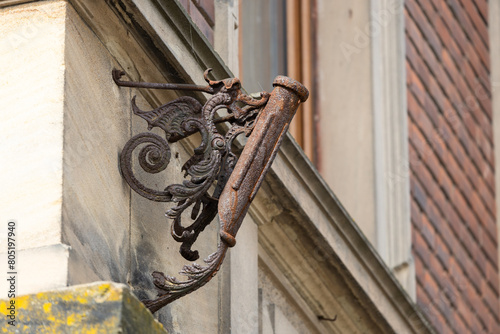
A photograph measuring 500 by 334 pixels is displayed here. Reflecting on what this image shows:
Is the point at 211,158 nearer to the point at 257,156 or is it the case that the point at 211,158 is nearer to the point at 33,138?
the point at 257,156

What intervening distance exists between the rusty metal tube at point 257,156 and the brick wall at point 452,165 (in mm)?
2726

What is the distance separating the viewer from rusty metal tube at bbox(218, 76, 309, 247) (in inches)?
123

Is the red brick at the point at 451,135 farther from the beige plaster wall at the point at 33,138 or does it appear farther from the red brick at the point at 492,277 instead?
the beige plaster wall at the point at 33,138

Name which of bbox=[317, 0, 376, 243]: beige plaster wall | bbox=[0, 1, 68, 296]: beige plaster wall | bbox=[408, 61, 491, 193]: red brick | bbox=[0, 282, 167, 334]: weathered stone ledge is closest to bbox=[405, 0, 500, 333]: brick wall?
bbox=[408, 61, 491, 193]: red brick

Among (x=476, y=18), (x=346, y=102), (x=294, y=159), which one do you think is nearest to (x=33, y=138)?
(x=294, y=159)

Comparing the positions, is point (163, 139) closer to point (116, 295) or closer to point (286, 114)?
point (286, 114)

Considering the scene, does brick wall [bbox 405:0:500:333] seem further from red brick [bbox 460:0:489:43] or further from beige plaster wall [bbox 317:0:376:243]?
beige plaster wall [bbox 317:0:376:243]

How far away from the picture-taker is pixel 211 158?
3.22m

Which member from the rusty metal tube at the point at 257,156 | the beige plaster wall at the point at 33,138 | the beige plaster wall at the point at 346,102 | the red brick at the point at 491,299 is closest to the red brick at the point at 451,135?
the beige plaster wall at the point at 346,102

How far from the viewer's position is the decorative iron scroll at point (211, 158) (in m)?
3.14

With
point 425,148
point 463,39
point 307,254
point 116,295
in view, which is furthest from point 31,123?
point 463,39

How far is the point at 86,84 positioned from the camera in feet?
10.6

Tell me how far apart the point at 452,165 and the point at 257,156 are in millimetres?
3593

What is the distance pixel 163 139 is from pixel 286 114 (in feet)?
1.07
